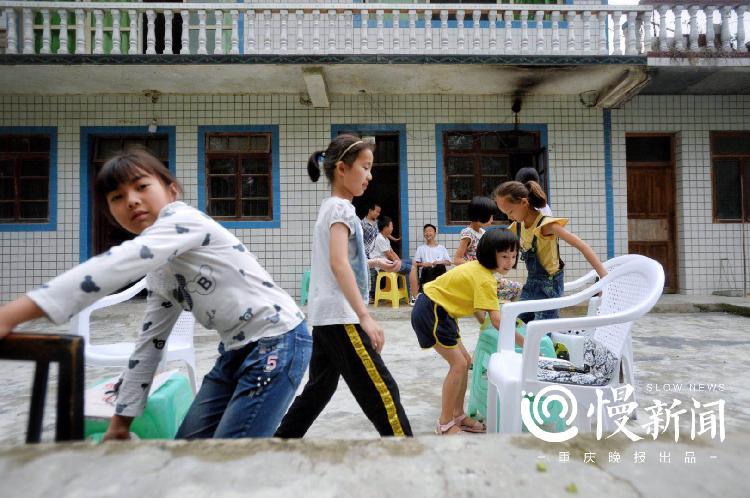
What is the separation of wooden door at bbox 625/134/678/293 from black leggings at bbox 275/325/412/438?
7.39m

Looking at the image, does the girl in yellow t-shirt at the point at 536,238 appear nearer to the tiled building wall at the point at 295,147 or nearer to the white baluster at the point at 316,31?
the tiled building wall at the point at 295,147

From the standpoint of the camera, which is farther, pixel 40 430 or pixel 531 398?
pixel 531 398

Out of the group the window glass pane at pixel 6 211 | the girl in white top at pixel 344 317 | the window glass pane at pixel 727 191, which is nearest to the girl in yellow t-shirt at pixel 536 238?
the girl in white top at pixel 344 317

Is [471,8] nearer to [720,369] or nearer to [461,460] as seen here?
[720,369]

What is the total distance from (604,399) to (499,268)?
75 cm

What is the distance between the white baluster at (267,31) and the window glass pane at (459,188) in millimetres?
3362

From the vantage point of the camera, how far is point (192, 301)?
1301 millimetres

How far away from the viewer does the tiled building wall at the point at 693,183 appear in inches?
292

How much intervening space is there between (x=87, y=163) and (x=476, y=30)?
632cm

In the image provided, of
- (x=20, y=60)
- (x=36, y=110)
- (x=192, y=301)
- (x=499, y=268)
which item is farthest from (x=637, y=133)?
(x=36, y=110)

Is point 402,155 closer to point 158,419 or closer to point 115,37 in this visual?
point 115,37

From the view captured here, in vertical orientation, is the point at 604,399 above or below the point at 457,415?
above

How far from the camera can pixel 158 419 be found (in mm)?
1473

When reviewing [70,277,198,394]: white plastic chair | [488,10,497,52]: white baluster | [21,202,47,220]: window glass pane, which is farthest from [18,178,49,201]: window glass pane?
[488,10,497,52]: white baluster
